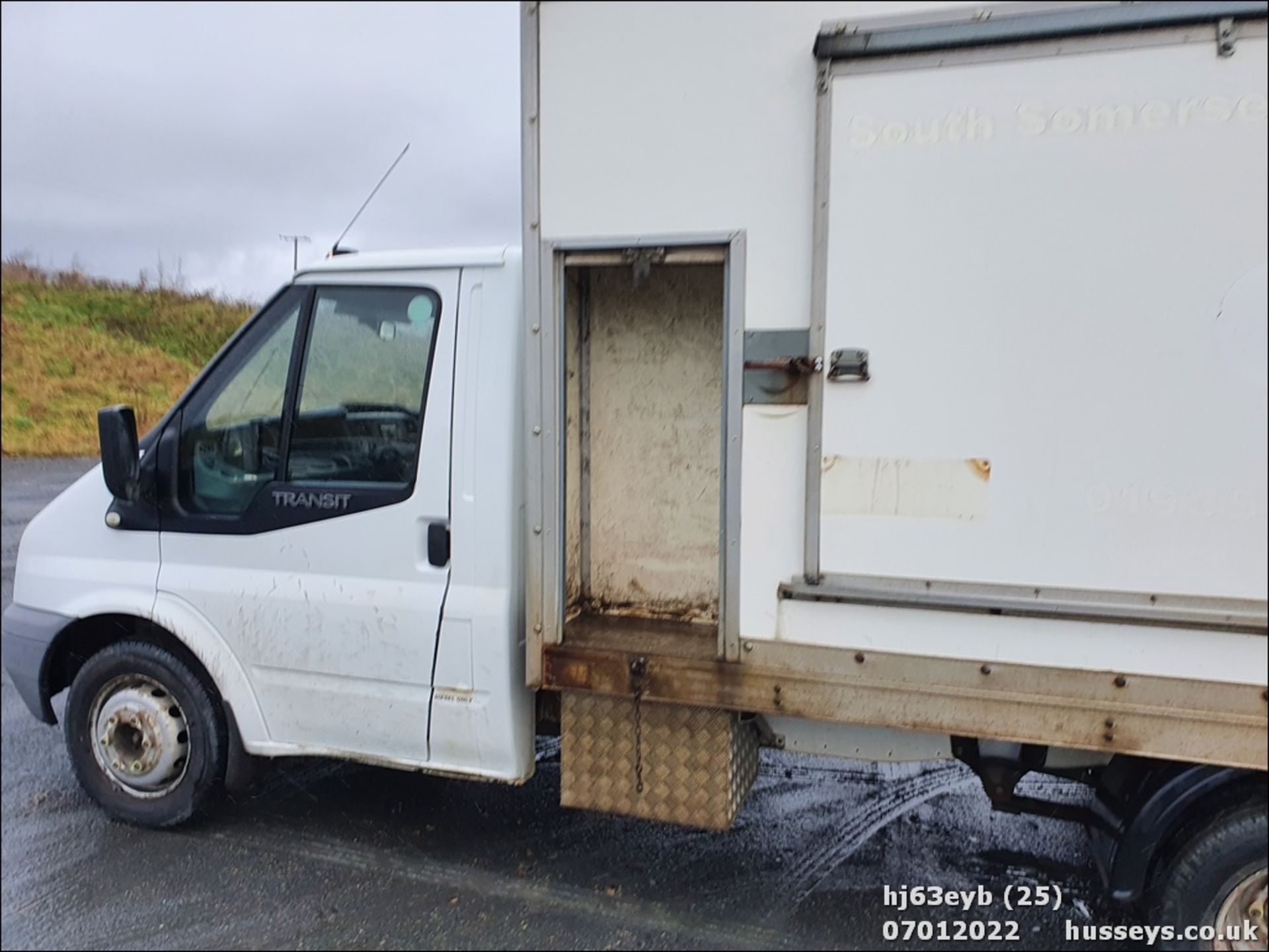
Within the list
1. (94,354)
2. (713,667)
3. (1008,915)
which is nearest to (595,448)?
(713,667)

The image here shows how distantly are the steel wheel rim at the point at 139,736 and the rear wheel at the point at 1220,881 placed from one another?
3358 millimetres

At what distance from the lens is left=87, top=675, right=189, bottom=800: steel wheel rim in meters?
3.36

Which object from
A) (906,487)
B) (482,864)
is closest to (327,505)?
(482,864)

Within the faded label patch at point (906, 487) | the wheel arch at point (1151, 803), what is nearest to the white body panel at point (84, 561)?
the faded label patch at point (906, 487)

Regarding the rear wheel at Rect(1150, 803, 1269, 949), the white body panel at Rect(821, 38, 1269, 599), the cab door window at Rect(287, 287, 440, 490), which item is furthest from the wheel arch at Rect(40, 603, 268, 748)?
the rear wheel at Rect(1150, 803, 1269, 949)

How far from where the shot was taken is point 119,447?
→ 10.0 ft

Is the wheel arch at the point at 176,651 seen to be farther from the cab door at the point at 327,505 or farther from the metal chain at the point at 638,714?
the metal chain at the point at 638,714

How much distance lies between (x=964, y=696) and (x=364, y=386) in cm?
220

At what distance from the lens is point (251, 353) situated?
323cm

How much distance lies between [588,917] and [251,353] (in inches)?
92.3

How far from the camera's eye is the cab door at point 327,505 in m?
2.99

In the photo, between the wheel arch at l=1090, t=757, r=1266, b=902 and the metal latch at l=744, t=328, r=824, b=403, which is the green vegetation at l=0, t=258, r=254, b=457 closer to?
the metal latch at l=744, t=328, r=824, b=403

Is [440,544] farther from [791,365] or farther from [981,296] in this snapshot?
[981,296]

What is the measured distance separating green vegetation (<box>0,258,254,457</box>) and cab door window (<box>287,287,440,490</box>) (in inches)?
17.8
